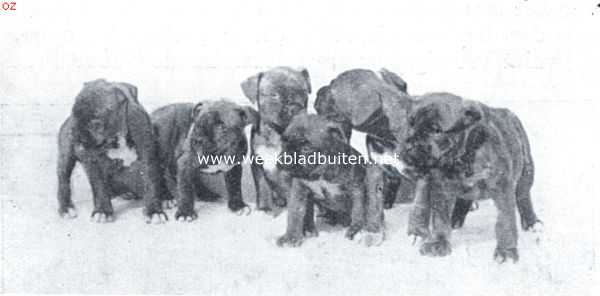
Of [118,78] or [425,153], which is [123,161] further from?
[425,153]

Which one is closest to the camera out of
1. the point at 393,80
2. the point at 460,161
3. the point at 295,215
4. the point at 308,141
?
the point at 460,161

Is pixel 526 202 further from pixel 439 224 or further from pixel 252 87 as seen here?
pixel 252 87

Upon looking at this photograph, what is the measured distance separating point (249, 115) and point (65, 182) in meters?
1.12

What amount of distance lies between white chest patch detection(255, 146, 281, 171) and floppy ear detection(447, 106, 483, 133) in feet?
3.22

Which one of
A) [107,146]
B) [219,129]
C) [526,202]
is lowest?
[526,202]

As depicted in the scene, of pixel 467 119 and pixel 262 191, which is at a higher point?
pixel 467 119

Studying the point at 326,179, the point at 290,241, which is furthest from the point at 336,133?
the point at 290,241

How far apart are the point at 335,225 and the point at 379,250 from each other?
333mm

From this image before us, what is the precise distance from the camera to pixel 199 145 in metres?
3.97

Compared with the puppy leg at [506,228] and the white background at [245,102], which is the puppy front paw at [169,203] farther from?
the puppy leg at [506,228]

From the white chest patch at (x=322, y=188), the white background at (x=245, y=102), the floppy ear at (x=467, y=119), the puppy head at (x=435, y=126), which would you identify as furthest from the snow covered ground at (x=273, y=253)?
the floppy ear at (x=467, y=119)

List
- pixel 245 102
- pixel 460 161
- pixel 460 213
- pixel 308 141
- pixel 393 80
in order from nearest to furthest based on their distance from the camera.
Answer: pixel 460 161 → pixel 308 141 → pixel 460 213 → pixel 393 80 → pixel 245 102

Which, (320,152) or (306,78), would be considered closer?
(320,152)

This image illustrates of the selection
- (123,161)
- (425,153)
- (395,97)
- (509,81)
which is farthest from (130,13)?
(509,81)
